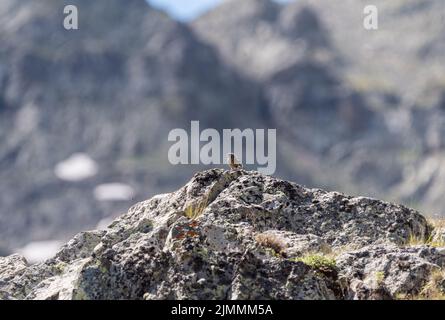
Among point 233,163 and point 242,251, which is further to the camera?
point 233,163

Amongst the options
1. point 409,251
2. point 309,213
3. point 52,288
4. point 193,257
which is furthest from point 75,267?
point 409,251

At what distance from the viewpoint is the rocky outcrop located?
1289 centimetres

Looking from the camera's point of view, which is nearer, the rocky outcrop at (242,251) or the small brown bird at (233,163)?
the rocky outcrop at (242,251)

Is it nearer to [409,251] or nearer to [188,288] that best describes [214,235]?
[188,288]

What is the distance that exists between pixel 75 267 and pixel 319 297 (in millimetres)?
4464

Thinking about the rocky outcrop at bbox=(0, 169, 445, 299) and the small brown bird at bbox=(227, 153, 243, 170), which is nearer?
the rocky outcrop at bbox=(0, 169, 445, 299)

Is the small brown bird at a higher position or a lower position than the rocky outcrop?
higher

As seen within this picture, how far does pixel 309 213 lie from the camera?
16.2m

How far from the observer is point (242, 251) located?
13500 millimetres

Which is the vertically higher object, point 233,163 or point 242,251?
point 233,163

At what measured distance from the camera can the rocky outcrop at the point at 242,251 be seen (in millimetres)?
12891

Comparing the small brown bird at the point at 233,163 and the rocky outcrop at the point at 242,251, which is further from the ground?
the small brown bird at the point at 233,163
